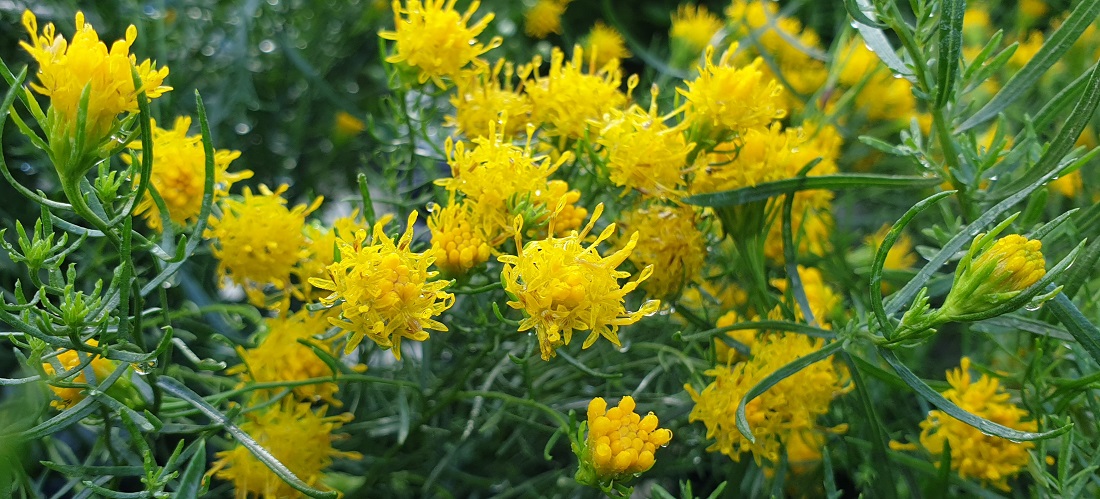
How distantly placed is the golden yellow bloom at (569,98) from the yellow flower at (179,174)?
0.60ft

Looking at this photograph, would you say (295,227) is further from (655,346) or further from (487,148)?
(655,346)

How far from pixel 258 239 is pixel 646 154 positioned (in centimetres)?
24

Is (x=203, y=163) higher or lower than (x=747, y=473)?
higher

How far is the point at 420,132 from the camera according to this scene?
0.62 meters

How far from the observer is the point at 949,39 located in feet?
1.55

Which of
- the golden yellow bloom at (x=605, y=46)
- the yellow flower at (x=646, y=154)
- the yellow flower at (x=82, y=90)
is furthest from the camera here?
the golden yellow bloom at (x=605, y=46)

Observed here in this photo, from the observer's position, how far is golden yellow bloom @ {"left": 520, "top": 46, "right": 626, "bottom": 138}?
55cm

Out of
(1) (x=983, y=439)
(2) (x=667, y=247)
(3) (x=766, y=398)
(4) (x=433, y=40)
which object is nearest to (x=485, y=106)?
(4) (x=433, y=40)

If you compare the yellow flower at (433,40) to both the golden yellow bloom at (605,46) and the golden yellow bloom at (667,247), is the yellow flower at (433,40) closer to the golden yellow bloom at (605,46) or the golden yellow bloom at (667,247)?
the golden yellow bloom at (667,247)

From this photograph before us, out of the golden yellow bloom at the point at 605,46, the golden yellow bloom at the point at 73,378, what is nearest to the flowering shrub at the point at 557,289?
the golden yellow bloom at the point at 73,378

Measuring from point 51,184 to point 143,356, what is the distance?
432mm

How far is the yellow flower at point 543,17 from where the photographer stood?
3.30 ft

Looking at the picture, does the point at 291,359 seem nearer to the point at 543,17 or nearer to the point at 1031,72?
the point at 1031,72

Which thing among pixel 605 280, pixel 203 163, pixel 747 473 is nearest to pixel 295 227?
pixel 203 163
